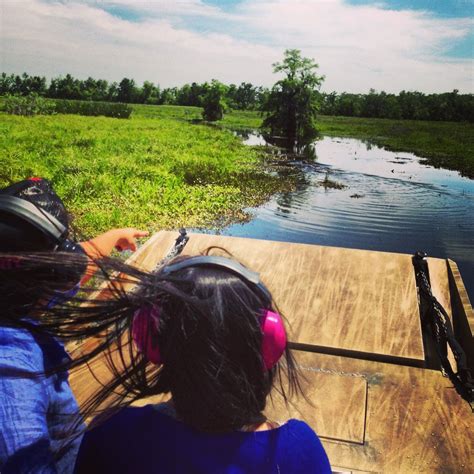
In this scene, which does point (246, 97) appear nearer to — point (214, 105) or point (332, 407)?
point (214, 105)

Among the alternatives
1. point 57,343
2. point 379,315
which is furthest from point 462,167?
point 57,343

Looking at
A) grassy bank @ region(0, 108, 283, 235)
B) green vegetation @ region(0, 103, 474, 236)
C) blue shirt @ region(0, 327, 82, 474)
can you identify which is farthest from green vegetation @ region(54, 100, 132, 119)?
blue shirt @ region(0, 327, 82, 474)

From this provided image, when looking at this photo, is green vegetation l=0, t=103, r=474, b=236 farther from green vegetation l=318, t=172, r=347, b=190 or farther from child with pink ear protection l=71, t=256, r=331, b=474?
green vegetation l=318, t=172, r=347, b=190

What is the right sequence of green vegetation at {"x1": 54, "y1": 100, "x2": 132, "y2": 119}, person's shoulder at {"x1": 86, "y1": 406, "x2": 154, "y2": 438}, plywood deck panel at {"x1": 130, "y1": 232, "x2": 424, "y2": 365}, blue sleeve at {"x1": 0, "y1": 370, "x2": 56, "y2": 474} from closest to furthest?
blue sleeve at {"x1": 0, "y1": 370, "x2": 56, "y2": 474} < person's shoulder at {"x1": 86, "y1": 406, "x2": 154, "y2": 438} < plywood deck panel at {"x1": 130, "y1": 232, "x2": 424, "y2": 365} < green vegetation at {"x1": 54, "y1": 100, "x2": 132, "y2": 119}

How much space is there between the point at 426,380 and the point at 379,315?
0.51 metres

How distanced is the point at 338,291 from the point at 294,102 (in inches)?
1446

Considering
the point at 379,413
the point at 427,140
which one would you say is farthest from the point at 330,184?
the point at 427,140

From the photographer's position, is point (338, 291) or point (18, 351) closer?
point (18, 351)

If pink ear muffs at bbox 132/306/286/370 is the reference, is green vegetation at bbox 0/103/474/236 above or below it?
below

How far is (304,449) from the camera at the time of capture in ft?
2.97

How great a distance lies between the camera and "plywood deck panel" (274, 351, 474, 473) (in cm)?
184

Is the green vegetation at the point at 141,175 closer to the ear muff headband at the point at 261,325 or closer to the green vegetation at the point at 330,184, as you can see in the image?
the ear muff headband at the point at 261,325

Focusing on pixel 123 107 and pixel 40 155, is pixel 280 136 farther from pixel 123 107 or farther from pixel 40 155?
pixel 40 155

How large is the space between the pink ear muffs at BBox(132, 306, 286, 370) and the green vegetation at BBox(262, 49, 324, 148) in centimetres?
3696
